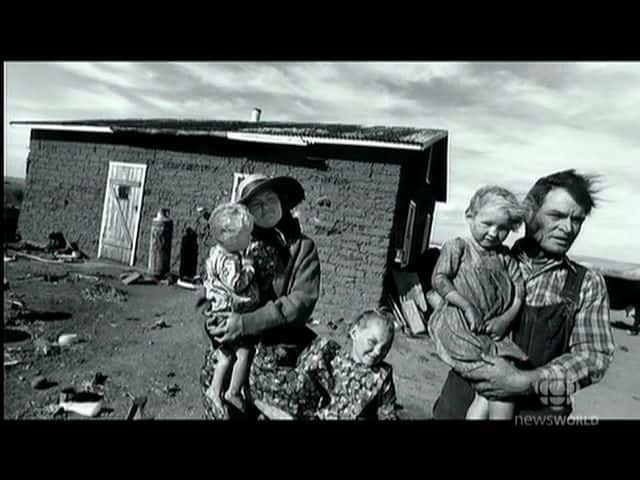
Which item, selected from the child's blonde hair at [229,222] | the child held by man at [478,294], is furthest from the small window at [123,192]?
the child held by man at [478,294]

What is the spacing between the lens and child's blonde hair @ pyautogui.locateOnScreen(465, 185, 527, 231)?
1695 millimetres

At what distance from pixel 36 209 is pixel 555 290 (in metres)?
4.40

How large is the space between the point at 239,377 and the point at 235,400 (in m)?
0.14

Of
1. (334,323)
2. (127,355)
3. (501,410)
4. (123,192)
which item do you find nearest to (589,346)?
(501,410)

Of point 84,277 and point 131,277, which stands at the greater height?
point 131,277

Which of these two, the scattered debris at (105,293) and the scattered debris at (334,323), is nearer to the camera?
the scattered debris at (334,323)

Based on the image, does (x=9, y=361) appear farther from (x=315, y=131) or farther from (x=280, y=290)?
(x=315, y=131)

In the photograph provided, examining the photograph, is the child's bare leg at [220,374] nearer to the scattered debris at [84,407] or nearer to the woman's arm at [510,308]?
the scattered debris at [84,407]

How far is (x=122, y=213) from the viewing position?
10.1ft

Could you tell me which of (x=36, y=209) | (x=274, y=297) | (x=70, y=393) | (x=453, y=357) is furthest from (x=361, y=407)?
(x=36, y=209)

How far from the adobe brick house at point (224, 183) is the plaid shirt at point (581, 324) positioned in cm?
103

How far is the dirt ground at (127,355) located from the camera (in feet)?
7.66

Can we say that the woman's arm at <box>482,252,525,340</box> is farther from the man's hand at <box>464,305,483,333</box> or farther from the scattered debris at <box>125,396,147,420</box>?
the scattered debris at <box>125,396,147,420</box>

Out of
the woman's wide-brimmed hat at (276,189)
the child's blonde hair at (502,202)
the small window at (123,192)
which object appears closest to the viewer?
the child's blonde hair at (502,202)
